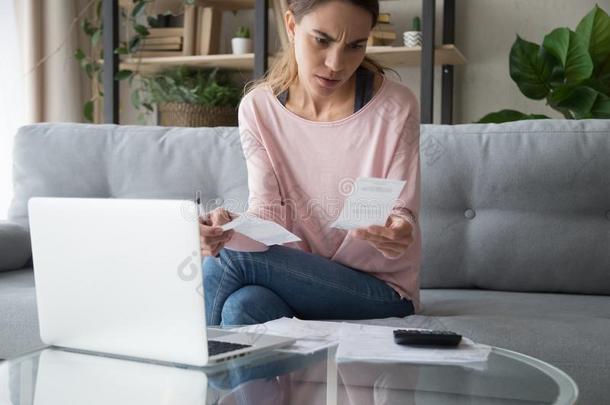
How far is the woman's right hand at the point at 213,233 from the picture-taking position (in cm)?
141

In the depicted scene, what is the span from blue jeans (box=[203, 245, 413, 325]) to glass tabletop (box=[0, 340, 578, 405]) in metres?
0.35

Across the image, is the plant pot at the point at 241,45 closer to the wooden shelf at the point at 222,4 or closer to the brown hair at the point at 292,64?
the wooden shelf at the point at 222,4

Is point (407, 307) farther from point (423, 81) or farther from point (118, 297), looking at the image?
point (423, 81)

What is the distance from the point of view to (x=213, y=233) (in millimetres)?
1413

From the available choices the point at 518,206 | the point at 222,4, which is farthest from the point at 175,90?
the point at 518,206

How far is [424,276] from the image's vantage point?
6.70ft

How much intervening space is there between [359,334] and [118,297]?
0.34 metres

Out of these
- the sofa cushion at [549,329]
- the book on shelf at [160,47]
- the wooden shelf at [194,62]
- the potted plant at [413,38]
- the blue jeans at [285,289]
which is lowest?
the sofa cushion at [549,329]

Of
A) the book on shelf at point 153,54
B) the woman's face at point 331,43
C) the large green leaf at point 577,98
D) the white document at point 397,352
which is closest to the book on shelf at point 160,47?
the book on shelf at point 153,54

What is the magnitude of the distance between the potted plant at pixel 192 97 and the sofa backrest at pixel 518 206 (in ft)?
5.51

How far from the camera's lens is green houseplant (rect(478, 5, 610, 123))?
2723mm

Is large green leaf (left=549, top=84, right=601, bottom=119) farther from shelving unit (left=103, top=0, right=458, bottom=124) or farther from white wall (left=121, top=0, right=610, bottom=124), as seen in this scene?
white wall (left=121, top=0, right=610, bottom=124)

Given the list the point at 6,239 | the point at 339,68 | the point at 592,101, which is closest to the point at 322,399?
the point at 339,68

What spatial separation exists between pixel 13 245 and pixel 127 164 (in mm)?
348
